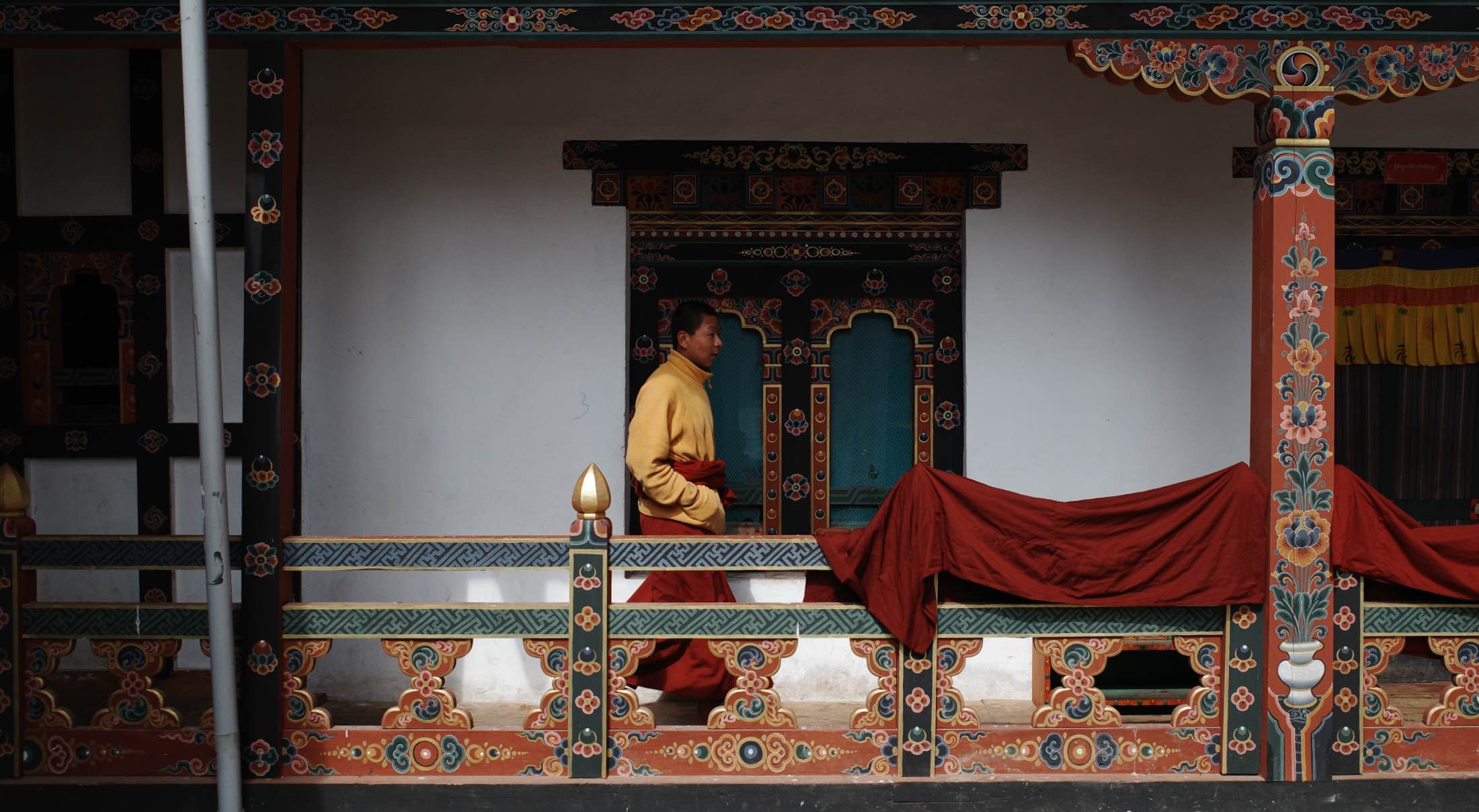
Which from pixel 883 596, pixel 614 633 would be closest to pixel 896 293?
pixel 883 596

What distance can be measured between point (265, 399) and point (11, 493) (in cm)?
99

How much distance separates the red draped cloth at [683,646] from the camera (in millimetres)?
4773

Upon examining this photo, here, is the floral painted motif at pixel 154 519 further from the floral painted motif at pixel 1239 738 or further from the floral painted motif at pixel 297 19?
the floral painted motif at pixel 1239 738

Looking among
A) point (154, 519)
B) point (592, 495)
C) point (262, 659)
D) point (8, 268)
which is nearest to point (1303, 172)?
point (592, 495)

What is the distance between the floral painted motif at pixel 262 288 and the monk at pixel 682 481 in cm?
153

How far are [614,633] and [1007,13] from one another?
267 cm

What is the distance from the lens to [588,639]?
14.2ft

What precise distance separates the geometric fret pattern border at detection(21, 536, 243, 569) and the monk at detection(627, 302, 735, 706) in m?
1.60

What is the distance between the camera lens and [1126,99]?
5645 millimetres

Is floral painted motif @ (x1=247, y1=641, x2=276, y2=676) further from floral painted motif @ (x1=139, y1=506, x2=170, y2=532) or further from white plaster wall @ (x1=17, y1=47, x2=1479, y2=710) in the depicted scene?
floral painted motif @ (x1=139, y1=506, x2=170, y2=532)

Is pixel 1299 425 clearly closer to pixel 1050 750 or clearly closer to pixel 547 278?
pixel 1050 750

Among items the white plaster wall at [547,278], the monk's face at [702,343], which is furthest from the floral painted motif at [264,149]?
the monk's face at [702,343]

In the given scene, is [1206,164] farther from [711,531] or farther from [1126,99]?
[711,531]

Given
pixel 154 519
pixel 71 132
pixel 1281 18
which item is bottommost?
pixel 154 519
